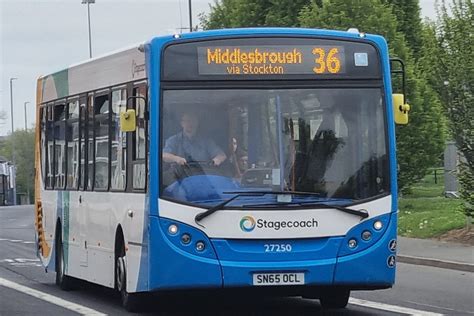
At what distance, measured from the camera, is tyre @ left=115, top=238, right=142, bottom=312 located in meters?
13.2

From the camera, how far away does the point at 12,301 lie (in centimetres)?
1570

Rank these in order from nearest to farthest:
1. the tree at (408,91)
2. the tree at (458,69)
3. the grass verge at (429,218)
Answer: the tree at (458,69), the grass verge at (429,218), the tree at (408,91)

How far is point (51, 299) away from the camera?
52.3 ft

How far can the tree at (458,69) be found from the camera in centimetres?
2275

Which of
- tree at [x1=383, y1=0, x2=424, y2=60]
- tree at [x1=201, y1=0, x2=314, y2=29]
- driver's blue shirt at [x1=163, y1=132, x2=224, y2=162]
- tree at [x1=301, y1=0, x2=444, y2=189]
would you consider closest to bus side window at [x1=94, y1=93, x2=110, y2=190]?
driver's blue shirt at [x1=163, y1=132, x2=224, y2=162]

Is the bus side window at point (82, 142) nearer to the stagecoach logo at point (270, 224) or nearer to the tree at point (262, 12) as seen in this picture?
the stagecoach logo at point (270, 224)

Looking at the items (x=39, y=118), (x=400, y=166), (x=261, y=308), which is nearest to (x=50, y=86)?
(x=39, y=118)

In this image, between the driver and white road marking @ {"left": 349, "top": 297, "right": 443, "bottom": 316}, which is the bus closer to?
the driver

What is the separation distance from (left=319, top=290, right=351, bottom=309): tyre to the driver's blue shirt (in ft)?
8.52

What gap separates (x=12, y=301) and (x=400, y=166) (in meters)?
18.9

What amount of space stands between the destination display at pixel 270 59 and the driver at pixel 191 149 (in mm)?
570

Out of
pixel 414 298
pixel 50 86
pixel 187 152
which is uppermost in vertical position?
pixel 50 86

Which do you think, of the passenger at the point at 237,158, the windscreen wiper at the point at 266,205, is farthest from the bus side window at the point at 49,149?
the windscreen wiper at the point at 266,205

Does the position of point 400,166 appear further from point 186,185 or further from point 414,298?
point 186,185
